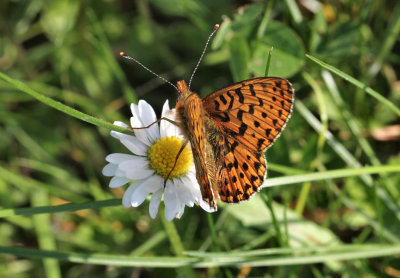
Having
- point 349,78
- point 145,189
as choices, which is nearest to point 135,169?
point 145,189

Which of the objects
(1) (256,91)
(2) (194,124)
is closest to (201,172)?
(2) (194,124)

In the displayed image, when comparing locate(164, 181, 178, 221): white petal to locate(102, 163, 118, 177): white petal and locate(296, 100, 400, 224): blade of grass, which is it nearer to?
locate(102, 163, 118, 177): white petal

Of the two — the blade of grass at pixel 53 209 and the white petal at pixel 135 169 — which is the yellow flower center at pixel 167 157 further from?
the blade of grass at pixel 53 209

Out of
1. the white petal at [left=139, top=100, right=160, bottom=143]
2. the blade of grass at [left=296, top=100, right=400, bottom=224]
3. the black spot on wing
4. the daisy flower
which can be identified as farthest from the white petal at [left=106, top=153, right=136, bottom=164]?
the blade of grass at [left=296, top=100, right=400, bottom=224]

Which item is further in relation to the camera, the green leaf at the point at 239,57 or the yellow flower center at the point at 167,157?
the green leaf at the point at 239,57

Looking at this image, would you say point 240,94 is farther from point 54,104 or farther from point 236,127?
point 54,104

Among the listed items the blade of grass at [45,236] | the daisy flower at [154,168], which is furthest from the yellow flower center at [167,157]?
the blade of grass at [45,236]
